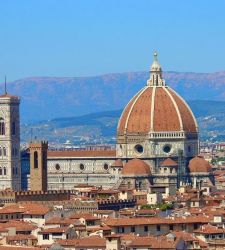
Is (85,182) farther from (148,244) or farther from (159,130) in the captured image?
(148,244)

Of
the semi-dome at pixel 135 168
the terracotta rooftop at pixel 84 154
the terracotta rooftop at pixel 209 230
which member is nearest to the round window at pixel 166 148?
the terracotta rooftop at pixel 84 154

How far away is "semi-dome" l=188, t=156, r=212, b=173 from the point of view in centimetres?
15788

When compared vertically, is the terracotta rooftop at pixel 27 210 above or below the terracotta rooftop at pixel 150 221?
above

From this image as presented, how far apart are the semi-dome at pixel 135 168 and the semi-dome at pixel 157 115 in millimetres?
5774

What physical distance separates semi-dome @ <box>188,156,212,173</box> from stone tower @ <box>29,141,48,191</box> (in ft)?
50.8

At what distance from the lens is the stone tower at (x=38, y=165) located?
475 feet

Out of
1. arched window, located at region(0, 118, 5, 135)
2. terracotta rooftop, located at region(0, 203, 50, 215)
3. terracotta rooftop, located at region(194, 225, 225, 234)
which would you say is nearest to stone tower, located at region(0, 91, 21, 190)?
arched window, located at region(0, 118, 5, 135)

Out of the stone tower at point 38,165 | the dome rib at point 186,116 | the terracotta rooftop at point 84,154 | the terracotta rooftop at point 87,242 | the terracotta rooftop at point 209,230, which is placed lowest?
the terracotta rooftop at point 87,242

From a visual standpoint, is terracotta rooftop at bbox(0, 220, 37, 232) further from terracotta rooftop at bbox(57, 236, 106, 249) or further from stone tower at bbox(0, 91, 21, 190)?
stone tower at bbox(0, 91, 21, 190)

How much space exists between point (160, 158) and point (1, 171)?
635 inches

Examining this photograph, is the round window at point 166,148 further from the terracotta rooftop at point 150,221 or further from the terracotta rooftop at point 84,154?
the terracotta rooftop at point 150,221

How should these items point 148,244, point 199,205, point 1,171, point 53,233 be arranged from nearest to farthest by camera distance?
point 148,244 → point 53,233 → point 199,205 → point 1,171

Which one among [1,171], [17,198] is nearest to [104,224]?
[17,198]

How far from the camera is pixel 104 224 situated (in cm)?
8969
